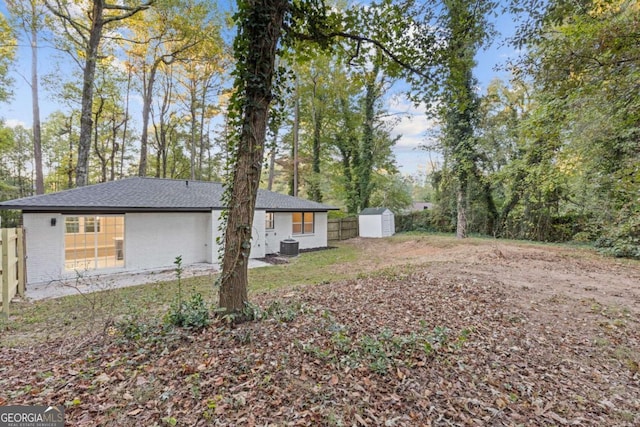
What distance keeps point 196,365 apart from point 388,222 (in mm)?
16764

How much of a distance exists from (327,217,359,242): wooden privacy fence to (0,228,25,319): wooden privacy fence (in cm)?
1261

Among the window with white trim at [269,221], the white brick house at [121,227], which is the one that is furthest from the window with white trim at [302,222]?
the white brick house at [121,227]

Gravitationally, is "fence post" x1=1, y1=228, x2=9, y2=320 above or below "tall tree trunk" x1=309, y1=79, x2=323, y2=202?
below

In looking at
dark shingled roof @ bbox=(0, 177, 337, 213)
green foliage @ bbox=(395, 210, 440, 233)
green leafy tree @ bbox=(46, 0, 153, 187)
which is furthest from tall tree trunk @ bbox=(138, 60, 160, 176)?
green foliage @ bbox=(395, 210, 440, 233)

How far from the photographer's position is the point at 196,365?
2332 millimetres

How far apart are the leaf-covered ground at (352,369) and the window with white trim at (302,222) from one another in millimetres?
10065

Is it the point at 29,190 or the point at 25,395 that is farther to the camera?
the point at 29,190

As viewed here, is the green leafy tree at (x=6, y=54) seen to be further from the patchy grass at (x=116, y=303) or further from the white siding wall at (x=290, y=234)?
the white siding wall at (x=290, y=234)

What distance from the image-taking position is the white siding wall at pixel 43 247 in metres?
7.40

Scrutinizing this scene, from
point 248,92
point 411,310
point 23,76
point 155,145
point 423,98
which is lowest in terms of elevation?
point 411,310

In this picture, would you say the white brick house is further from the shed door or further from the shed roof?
the shed door

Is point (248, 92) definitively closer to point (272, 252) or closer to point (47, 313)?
point (47, 313)

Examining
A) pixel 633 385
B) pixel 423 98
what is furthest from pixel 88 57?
pixel 633 385

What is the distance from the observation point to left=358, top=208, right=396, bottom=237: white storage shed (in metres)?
17.2
